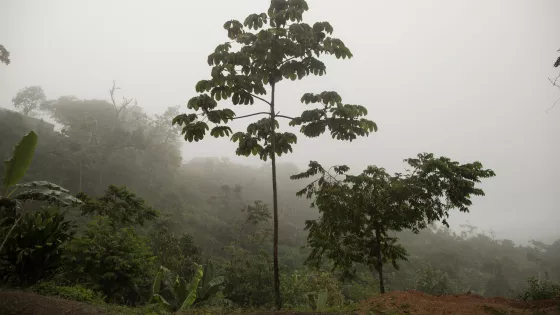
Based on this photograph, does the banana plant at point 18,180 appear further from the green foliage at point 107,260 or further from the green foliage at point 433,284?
the green foliage at point 433,284

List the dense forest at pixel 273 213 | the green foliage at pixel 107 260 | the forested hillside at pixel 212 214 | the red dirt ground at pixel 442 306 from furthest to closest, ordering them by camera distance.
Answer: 1. the forested hillside at pixel 212 214
2. the green foliage at pixel 107 260
3. the dense forest at pixel 273 213
4. the red dirt ground at pixel 442 306

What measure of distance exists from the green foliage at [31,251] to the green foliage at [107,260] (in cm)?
154

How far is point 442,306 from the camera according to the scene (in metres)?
6.02

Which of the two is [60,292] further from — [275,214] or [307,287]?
[307,287]

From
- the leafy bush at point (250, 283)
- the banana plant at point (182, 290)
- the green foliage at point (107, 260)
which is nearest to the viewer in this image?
the banana plant at point (182, 290)

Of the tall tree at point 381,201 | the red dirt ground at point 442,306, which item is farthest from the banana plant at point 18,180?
the red dirt ground at point 442,306

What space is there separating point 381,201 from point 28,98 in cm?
6497

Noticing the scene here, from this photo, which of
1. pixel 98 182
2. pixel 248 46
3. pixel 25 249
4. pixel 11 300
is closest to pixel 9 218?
pixel 25 249

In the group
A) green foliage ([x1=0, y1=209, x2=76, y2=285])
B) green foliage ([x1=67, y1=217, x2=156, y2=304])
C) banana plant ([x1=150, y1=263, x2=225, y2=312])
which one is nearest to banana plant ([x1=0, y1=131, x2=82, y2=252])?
green foliage ([x1=0, y1=209, x2=76, y2=285])

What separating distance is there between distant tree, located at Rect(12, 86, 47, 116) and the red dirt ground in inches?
2495

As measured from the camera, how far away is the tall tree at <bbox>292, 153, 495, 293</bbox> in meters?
7.23

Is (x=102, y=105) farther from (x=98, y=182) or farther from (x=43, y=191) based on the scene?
(x=43, y=191)

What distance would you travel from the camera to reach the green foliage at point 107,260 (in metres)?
9.08

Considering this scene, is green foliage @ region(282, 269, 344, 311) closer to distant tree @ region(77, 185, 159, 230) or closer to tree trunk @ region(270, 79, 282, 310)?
distant tree @ region(77, 185, 159, 230)
